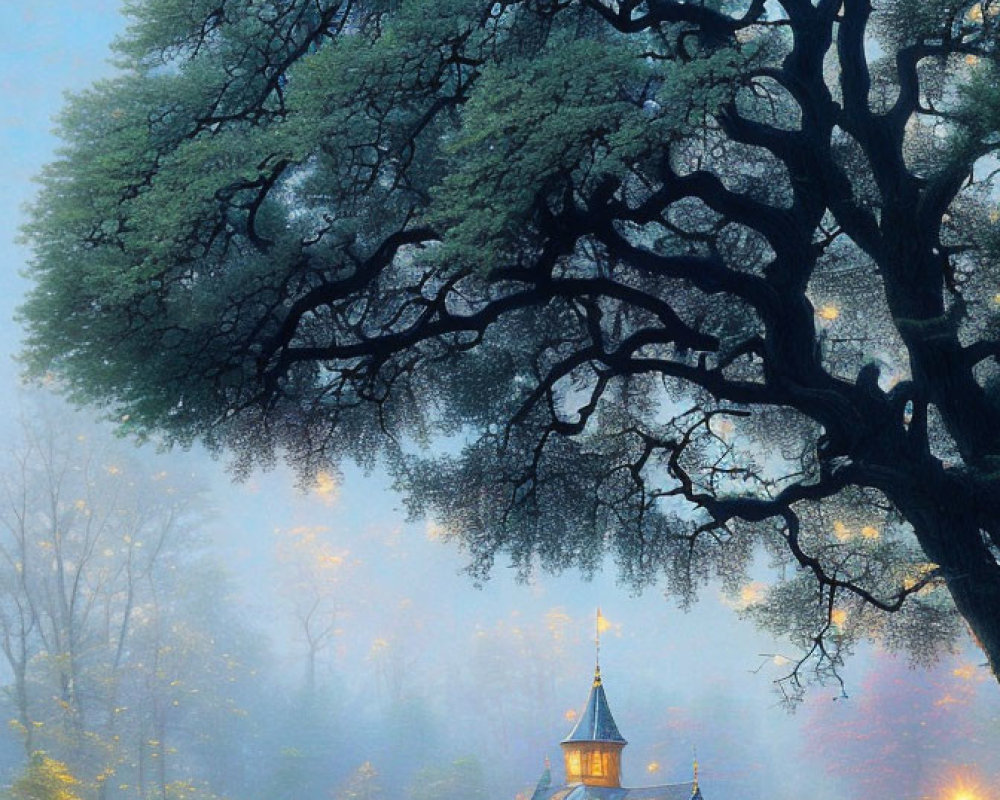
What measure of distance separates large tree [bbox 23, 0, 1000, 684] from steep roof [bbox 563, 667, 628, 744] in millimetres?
11081

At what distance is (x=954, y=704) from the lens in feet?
103

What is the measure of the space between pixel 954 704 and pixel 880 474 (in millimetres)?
26970

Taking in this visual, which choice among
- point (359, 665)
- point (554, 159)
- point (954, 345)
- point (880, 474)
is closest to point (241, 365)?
point (554, 159)

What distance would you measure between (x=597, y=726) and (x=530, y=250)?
14552 millimetres

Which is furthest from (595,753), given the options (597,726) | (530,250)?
(530,250)

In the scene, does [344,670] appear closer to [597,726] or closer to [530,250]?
[597,726]

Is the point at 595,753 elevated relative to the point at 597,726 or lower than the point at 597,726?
lower

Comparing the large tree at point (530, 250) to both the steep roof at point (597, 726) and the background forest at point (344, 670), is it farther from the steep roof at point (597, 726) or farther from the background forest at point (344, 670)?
the background forest at point (344, 670)

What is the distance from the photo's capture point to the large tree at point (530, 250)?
6.85m

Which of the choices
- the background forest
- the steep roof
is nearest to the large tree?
the steep roof

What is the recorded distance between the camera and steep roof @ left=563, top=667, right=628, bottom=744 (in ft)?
69.2

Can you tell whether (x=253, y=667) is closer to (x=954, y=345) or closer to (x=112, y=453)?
(x=112, y=453)

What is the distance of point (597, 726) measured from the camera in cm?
2125

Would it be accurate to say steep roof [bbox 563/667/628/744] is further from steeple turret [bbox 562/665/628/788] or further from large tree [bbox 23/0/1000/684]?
large tree [bbox 23/0/1000/684]
